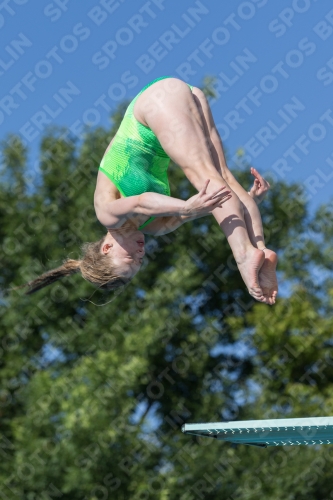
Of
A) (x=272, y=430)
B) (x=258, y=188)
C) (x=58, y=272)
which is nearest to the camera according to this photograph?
(x=272, y=430)

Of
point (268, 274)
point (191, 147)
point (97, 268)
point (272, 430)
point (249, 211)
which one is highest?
point (191, 147)

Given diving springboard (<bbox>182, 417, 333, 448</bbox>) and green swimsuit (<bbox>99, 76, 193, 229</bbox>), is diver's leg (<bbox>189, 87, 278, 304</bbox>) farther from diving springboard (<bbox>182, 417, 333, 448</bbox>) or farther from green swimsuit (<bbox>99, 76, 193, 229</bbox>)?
diving springboard (<bbox>182, 417, 333, 448</bbox>)

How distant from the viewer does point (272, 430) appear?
414 centimetres

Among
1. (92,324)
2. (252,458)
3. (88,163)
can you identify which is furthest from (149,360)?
(88,163)

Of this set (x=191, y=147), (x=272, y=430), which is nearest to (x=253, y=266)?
(x=191, y=147)

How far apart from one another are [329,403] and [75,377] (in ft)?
11.6

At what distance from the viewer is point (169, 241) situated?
548 inches

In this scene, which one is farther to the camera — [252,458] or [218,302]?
[218,302]

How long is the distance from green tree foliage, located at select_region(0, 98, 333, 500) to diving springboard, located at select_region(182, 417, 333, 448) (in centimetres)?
690

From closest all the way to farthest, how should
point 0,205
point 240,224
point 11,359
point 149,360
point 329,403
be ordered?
point 240,224 → point 329,403 → point 149,360 → point 11,359 → point 0,205

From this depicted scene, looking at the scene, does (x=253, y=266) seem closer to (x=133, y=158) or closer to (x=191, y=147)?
(x=191, y=147)

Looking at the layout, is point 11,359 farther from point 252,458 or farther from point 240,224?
point 240,224

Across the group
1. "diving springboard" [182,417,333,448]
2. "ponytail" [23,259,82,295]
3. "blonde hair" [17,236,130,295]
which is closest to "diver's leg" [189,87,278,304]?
"diving springboard" [182,417,333,448]

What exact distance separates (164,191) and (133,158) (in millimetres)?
278
